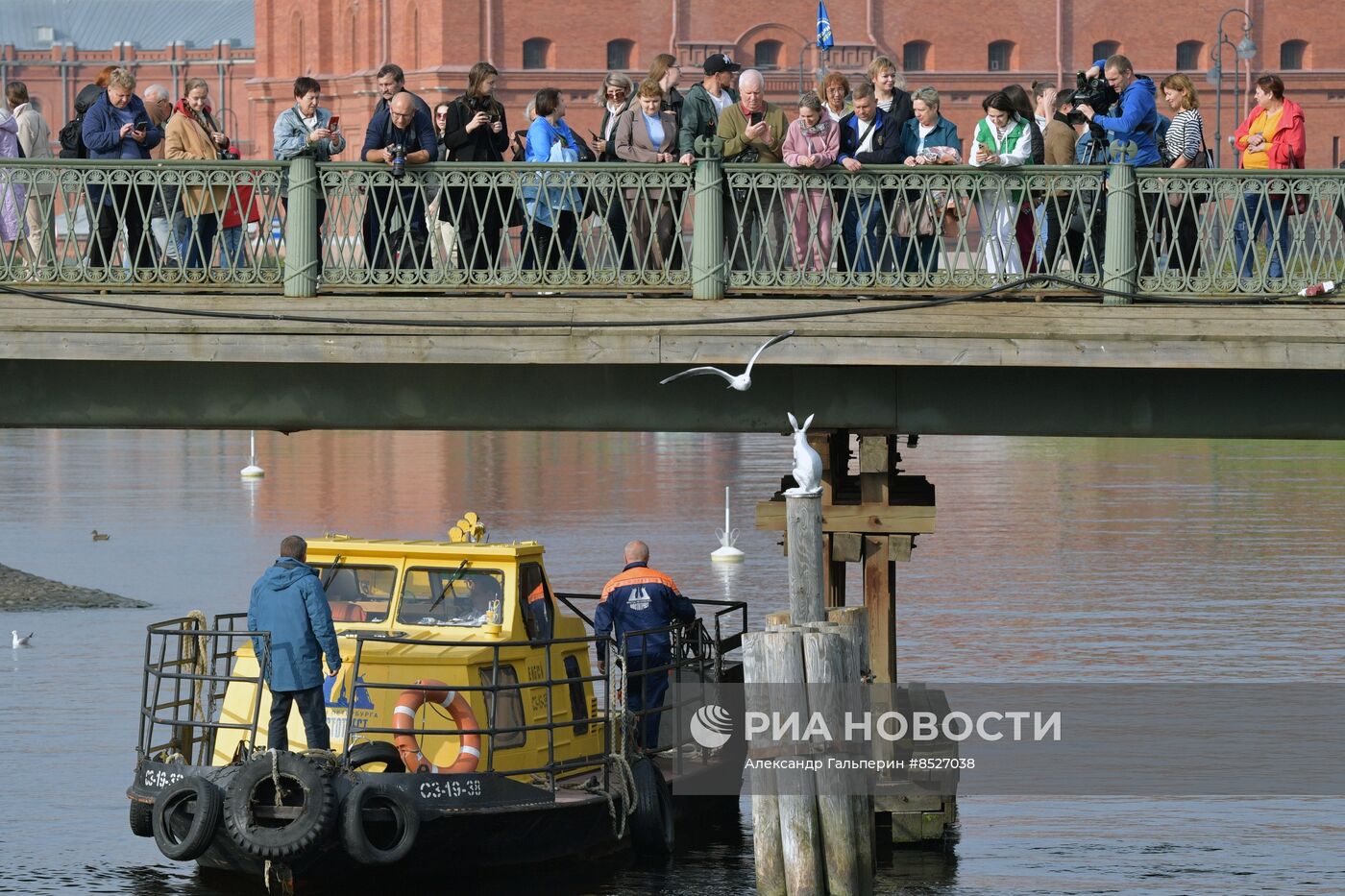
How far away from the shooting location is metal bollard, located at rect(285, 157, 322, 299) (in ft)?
54.5

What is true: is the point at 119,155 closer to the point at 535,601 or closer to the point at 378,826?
the point at 535,601

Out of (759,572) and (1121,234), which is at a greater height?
(1121,234)

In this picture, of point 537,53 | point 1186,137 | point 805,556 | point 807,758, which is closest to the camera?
point 807,758

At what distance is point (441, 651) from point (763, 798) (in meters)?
3.85

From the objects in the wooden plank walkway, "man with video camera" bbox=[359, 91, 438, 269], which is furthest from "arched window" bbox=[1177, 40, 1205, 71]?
"man with video camera" bbox=[359, 91, 438, 269]

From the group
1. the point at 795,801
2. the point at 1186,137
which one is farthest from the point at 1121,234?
the point at 795,801

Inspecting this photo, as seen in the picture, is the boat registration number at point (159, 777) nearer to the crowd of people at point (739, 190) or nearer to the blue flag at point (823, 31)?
the crowd of people at point (739, 190)

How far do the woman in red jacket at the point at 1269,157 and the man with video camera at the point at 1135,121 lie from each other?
26.0 inches

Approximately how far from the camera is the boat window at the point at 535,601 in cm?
1878

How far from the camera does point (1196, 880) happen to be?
1972 centimetres

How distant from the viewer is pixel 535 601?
Answer: 62.2 feet

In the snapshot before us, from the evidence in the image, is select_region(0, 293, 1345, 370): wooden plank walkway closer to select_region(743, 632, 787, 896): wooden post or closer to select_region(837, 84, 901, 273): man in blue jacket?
select_region(837, 84, 901, 273): man in blue jacket

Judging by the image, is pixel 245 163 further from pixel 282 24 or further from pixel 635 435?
pixel 282 24

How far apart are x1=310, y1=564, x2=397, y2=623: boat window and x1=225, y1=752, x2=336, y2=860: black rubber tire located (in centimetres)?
182
